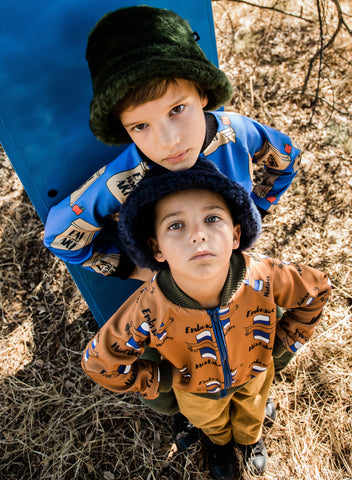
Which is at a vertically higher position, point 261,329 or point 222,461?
point 261,329

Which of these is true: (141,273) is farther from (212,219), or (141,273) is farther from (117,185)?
(212,219)

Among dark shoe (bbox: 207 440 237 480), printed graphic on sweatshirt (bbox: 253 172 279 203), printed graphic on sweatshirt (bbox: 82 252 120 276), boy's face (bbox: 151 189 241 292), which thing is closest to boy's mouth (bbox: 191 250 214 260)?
boy's face (bbox: 151 189 241 292)

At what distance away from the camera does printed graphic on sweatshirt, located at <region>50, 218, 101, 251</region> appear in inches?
66.8

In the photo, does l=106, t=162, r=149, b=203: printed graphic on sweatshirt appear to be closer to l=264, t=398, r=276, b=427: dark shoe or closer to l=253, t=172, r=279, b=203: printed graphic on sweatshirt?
l=253, t=172, r=279, b=203: printed graphic on sweatshirt

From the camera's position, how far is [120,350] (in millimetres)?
1501

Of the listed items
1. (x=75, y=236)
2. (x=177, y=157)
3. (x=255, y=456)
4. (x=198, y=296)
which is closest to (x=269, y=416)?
(x=255, y=456)

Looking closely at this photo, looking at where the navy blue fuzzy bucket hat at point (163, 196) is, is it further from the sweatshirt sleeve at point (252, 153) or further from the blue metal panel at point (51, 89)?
the blue metal panel at point (51, 89)

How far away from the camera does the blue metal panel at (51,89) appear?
1526mm

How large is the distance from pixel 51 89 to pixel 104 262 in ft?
2.74

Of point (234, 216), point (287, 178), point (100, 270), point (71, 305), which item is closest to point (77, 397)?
point (71, 305)

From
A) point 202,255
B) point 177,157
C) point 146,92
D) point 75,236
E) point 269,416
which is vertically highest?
point 146,92

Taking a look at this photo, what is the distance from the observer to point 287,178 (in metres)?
2.08

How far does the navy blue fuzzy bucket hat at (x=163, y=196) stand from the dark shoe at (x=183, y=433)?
1197mm

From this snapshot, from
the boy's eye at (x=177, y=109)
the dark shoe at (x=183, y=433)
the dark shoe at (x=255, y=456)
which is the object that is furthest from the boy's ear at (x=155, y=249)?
the dark shoe at (x=255, y=456)
